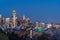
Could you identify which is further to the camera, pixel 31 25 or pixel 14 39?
pixel 31 25

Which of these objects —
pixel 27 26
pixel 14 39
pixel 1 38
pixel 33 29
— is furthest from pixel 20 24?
pixel 1 38

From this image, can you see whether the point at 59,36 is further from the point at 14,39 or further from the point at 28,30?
the point at 14,39

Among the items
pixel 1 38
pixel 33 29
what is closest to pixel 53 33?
pixel 33 29

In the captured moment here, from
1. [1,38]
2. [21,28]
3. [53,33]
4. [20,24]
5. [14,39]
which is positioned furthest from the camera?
[20,24]

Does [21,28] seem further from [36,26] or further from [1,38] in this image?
[1,38]

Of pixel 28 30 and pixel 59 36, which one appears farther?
pixel 28 30

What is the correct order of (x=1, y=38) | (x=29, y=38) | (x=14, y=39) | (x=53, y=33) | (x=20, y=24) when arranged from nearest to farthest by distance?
1. (x=1, y=38)
2. (x=14, y=39)
3. (x=29, y=38)
4. (x=53, y=33)
5. (x=20, y=24)

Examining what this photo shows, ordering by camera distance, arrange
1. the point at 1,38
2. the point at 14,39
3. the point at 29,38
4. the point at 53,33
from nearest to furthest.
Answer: the point at 1,38
the point at 14,39
the point at 29,38
the point at 53,33

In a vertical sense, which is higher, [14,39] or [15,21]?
[15,21]

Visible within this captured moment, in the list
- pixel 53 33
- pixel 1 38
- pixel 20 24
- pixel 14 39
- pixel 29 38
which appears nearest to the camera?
pixel 1 38

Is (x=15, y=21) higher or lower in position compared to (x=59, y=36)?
higher
